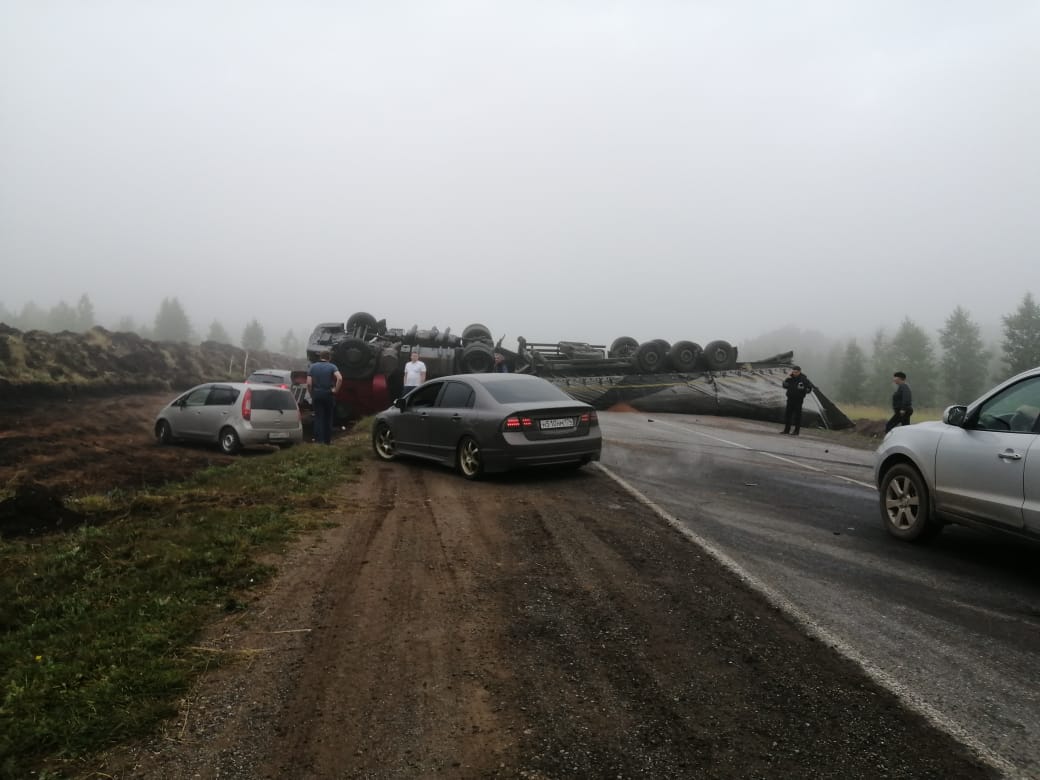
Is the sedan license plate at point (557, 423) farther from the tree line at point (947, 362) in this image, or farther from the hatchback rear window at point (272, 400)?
the tree line at point (947, 362)

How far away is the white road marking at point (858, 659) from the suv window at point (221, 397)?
1158cm

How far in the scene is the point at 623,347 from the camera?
2750cm

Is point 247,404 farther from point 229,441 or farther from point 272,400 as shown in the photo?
point 229,441

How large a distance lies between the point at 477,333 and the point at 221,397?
9.91m

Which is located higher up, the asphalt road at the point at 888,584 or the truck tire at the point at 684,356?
the truck tire at the point at 684,356

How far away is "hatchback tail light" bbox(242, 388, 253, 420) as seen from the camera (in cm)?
1530

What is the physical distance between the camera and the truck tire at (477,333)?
23.7 meters

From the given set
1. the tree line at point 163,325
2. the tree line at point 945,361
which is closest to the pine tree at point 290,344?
the tree line at point 163,325

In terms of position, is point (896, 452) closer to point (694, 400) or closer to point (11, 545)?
point (11, 545)

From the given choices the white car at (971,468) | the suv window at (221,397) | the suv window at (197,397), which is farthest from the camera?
the suv window at (197,397)

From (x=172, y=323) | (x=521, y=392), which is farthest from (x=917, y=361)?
(x=172, y=323)

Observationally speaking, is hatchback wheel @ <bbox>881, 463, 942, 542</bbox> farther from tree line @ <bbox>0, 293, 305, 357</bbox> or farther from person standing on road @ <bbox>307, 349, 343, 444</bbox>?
tree line @ <bbox>0, 293, 305, 357</bbox>

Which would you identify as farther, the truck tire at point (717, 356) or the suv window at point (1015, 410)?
the truck tire at point (717, 356)

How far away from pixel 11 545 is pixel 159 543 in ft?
7.13
